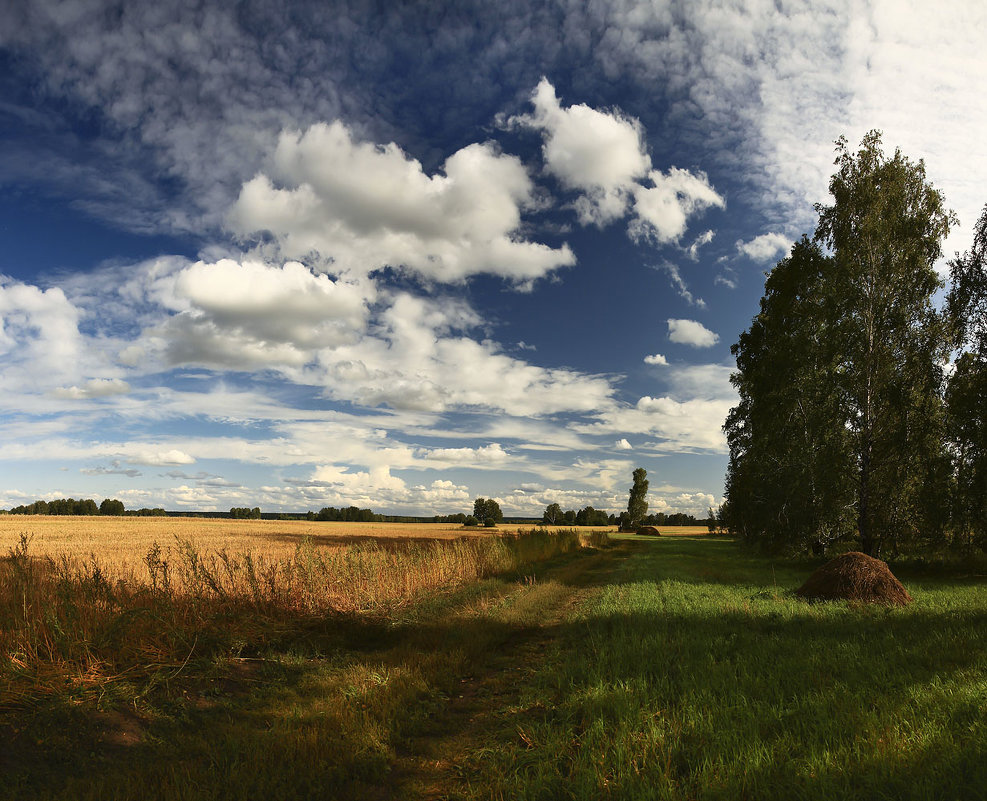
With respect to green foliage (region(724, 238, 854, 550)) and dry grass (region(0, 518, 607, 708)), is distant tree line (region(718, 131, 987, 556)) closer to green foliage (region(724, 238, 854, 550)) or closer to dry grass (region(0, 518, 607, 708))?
green foliage (region(724, 238, 854, 550))

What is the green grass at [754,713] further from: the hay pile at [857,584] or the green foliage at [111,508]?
the green foliage at [111,508]

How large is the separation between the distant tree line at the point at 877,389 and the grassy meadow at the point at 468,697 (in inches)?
466

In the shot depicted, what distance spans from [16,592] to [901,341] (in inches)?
1263

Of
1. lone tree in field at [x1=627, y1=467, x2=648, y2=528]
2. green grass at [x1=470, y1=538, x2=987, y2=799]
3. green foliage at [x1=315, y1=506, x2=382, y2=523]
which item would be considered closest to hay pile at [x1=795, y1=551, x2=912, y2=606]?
green grass at [x1=470, y1=538, x2=987, y2=799]

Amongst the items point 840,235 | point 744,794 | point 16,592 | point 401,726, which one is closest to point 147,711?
point 401,726

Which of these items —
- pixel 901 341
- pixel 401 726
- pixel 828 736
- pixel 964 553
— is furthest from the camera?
pixel 901 341

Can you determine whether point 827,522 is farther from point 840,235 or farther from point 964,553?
point 840,235

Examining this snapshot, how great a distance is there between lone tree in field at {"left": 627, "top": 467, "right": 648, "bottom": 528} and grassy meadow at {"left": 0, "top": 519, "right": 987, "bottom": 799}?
87.8 m

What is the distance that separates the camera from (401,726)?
20.3 ft

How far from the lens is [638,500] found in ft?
319

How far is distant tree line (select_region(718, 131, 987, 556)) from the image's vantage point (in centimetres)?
2081

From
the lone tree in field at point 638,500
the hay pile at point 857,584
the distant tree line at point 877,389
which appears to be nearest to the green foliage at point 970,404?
the distant tree line at point 877,389

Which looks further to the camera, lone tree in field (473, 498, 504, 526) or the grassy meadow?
lone tree in field (473, 498, 504, 526)

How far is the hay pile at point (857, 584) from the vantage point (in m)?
12.9
